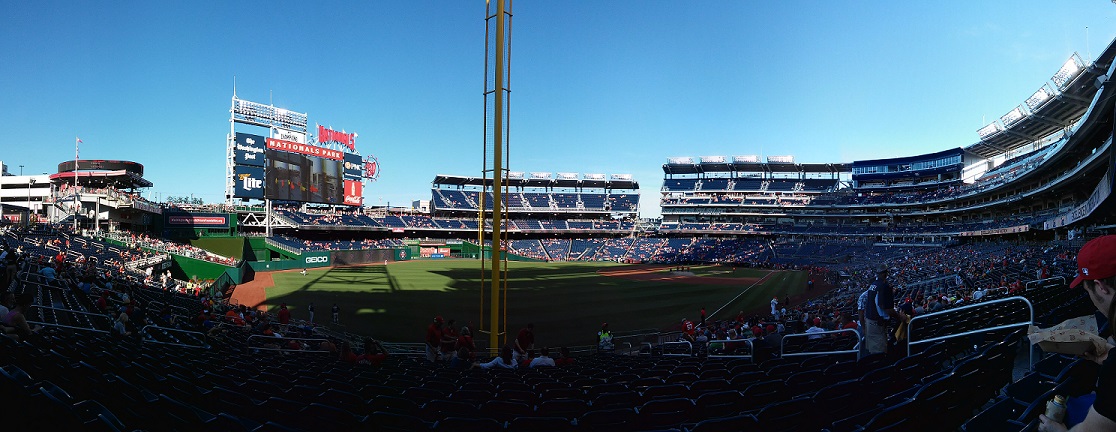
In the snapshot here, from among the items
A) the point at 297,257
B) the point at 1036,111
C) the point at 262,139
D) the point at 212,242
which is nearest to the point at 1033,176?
the point at 1036,111

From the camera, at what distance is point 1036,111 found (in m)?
39.6

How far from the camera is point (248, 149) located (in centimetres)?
5103

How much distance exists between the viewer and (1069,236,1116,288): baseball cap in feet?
6.58

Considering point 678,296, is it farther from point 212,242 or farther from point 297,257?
point 212,242

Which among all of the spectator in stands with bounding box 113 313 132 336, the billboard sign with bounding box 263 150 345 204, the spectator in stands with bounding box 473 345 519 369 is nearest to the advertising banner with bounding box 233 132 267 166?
the billboard sign with bounding box 263 150 345 204

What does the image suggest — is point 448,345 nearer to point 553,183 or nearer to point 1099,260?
point 1099,260

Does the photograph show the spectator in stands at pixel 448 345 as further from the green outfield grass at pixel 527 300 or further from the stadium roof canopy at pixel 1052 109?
the stadium roof canopy at pixel 1052 109

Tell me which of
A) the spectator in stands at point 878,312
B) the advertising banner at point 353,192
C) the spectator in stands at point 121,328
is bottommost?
the spectator in stands at point 121,328

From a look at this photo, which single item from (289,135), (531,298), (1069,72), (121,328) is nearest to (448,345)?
(121,328)

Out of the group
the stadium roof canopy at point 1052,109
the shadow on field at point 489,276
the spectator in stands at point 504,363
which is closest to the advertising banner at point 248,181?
the shadow on field at point 489,276

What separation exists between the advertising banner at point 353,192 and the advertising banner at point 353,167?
0.68 m

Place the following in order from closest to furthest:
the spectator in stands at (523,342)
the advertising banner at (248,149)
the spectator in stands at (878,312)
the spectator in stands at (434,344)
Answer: the spectator in stands at (878,312) → the spectator in stands at (523,342) → the spectator in stands at (434,344) → the advertising banner at (248,149)

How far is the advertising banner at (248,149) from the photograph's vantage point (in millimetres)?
50219

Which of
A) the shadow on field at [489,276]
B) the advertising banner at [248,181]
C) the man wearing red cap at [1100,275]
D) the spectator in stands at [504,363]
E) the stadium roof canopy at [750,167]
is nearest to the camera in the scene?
the man wearing red cap at [1100,275]
